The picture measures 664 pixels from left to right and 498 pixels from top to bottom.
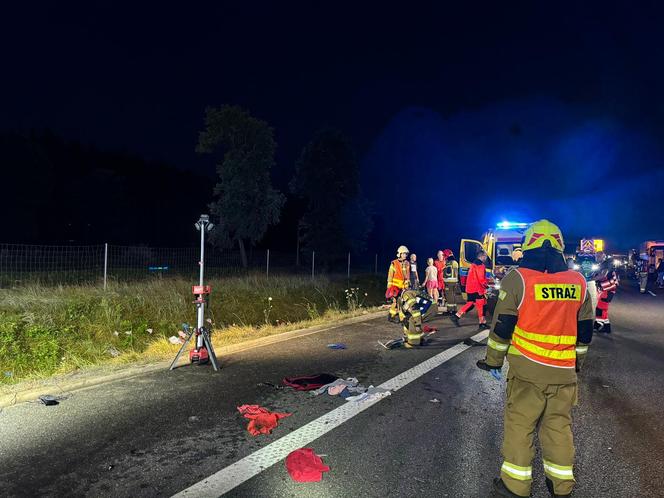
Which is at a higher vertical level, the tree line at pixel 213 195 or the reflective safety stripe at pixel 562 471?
the tree line at pixel 213 195

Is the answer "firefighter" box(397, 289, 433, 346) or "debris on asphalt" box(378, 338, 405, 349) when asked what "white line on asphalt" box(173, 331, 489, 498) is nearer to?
"debris on asphalt" box(378, 338, 405, 349)

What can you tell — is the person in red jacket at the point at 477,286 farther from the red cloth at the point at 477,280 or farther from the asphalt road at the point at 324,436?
the asphalt road at the point at 324,436

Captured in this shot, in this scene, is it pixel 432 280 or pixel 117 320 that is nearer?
pixel 117 320

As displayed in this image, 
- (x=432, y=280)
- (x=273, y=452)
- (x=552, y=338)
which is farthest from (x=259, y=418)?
(x=432, y=280)

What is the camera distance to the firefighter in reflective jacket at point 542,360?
10.1ft

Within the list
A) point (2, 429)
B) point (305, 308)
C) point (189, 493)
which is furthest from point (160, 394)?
point (305, 308)

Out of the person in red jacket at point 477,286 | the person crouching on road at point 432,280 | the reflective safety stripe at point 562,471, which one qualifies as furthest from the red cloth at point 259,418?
the person crouching on road at point 432,280

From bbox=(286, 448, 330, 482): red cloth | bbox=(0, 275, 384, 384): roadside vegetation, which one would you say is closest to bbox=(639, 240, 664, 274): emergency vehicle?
bbox=(0, 275, 384, 384): roadside vegetation

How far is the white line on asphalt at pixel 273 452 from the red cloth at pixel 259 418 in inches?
10.0

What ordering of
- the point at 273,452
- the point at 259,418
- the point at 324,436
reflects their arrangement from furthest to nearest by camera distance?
1. the point at 259,418
2. the point at 324,436
3. the point at 273,452

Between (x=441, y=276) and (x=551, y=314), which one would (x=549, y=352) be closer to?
(x=551, y=314)

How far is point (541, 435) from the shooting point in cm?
316

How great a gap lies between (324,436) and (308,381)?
169cm

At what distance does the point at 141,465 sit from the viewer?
12.0 ft
